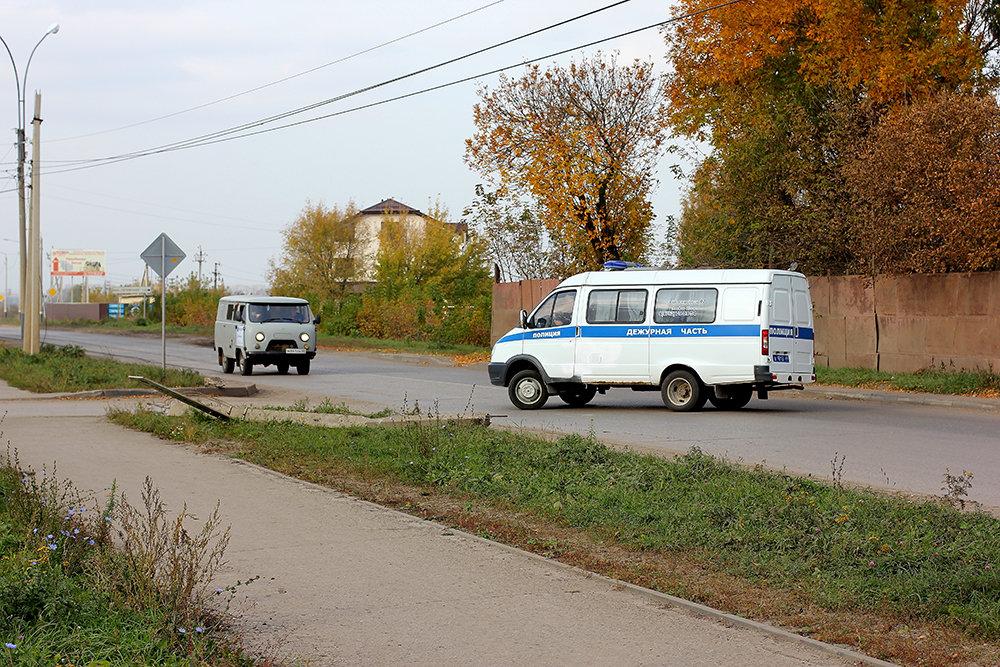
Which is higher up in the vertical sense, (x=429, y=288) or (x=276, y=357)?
(x=429, y=288)

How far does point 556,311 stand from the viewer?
57.1 feet

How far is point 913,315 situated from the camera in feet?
69.3

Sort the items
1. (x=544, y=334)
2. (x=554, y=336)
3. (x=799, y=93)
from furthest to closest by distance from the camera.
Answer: (x=799, y=93) → (x=544, y=334) → (x=554, y=336)

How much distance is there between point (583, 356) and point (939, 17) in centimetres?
1257

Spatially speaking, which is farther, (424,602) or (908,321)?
(908,321)

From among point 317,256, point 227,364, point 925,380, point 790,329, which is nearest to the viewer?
point 790,329

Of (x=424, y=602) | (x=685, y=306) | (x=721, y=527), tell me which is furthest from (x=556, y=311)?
(x=424, y=602)

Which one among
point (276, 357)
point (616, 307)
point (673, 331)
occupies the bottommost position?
point (276, 357)

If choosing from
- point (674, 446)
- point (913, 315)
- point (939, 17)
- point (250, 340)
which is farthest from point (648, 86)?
point (674, 446)

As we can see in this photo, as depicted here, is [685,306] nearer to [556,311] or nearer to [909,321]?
[556,311]

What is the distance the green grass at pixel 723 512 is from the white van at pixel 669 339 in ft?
19.5

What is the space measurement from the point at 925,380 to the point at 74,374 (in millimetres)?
16516

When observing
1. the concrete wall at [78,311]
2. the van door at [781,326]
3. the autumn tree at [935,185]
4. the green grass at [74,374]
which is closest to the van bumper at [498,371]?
the van door at [781,326]

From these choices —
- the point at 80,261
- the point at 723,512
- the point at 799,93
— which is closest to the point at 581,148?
the point at 799,93
